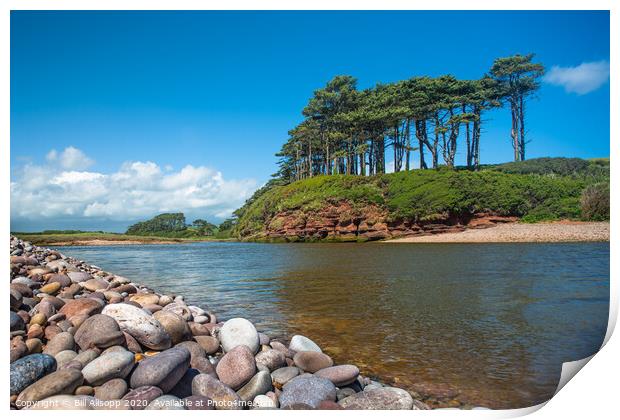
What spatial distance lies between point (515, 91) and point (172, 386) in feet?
143

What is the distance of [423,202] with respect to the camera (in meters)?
31.2

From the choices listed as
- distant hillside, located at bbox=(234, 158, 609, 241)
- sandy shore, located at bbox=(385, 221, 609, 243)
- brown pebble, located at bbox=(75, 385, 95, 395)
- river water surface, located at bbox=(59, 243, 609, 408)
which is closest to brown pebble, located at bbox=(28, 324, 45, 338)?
brown pebble, located at bbox=(75, 385, 95, 395)

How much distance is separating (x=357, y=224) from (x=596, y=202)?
2085 centimetres

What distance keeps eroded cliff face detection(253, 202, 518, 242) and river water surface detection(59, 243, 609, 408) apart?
20.2 meters

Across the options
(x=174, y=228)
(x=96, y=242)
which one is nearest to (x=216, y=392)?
(x=96, y=242)

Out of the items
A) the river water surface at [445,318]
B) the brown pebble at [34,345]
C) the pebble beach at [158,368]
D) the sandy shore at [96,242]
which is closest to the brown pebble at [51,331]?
Answer: the pebble beach at [158,368]

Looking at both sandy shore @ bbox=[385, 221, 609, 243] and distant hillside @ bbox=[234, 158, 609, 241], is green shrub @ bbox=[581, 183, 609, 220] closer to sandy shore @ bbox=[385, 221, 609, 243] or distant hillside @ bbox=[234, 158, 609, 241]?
sandy shore @ bbox=[385, 221, 609, 243]

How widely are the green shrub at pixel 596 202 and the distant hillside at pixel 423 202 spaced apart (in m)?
6.78

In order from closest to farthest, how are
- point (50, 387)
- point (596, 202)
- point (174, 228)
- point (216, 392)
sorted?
1. point (50, 387)
2. point (216, 392)
3. point (596, 202)
4. point (174, 228)

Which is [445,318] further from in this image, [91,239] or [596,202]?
[91,239]

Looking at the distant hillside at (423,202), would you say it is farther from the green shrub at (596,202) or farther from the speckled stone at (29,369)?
the speckled stone at (29,369)

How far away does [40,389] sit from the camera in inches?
103
